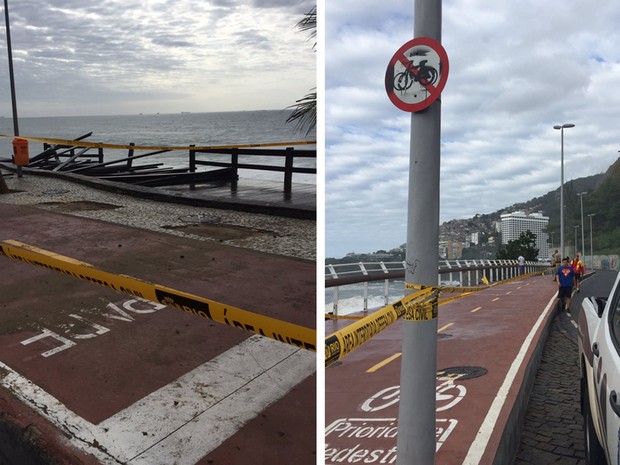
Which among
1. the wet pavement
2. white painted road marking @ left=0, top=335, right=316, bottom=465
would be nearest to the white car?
the wet pavement

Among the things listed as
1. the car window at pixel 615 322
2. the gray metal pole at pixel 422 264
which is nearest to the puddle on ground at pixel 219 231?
the gray metal pole at pixel 422 264

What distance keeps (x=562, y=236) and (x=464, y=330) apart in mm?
23474

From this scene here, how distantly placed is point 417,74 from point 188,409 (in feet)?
8.34

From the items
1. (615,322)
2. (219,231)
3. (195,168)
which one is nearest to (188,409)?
(615,322)

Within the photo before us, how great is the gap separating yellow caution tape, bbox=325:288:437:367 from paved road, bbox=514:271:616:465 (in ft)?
7.49

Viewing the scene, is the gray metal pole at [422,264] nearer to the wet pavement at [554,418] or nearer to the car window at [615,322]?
the car window at [615,322]

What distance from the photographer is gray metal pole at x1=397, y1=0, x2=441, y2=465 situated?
296 centimetres

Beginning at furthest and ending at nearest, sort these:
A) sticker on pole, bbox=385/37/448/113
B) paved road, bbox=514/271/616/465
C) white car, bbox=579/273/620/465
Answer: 1. paved road, bbox=514/271/616/465
2. sticker on pole, bbox=385/37/448/113
3. white car, bbox=579/273/620/465

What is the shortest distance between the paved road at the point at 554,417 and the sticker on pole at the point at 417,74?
9.89 ft

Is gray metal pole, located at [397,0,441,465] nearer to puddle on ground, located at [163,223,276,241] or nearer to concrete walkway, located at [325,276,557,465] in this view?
concrete walkway, located at [325,276,557,465]

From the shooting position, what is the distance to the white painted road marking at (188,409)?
3.37 meters

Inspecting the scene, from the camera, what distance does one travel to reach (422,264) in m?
3.01

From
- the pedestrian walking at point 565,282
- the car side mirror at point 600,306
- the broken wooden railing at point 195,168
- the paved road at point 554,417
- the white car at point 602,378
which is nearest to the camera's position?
the white car at point 602,378

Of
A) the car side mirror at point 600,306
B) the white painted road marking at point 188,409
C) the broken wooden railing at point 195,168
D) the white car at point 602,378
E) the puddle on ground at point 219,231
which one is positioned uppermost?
the broken wooden railing at point 195,168
